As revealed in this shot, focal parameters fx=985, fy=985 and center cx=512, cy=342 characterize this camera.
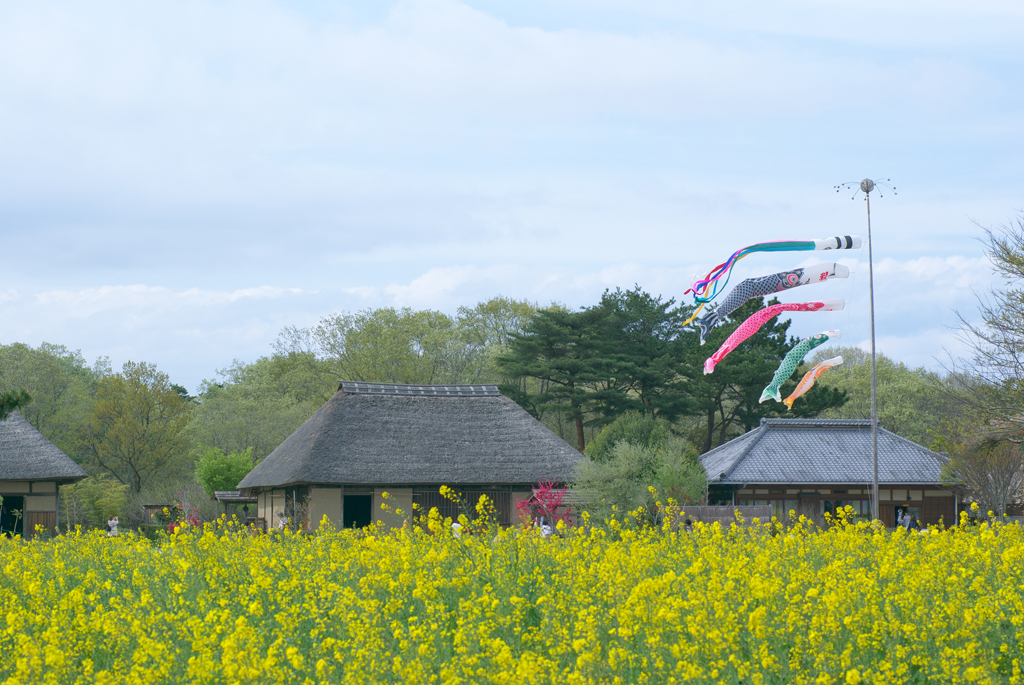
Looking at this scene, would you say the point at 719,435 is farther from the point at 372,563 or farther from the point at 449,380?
the point at 372,563

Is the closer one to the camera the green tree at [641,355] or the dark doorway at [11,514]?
the dark doorway at [11,514]

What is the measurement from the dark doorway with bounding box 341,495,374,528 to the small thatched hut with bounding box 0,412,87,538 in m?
7.98

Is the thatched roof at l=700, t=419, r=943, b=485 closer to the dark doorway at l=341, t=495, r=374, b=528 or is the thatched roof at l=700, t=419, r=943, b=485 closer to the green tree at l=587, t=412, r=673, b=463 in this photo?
the green tree at l=587, t=412, r=673, b=463

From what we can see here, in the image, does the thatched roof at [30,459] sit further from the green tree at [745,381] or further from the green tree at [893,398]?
the green tree at [893,398]

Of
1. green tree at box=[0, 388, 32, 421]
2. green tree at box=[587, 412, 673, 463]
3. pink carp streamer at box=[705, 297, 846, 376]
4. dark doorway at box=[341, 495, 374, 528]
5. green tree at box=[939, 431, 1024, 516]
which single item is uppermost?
pink carp streamer at box=[705, 297, 846, 376]

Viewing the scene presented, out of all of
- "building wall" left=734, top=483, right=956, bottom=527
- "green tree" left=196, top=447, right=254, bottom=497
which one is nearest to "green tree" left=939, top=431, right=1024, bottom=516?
"building wall" left=734, top=483, right=956, bottom=527

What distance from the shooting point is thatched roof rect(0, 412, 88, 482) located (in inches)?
1075

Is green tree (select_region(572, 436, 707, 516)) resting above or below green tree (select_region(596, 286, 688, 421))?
below

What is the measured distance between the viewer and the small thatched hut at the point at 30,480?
27.3 meters

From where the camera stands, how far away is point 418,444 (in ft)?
86.2

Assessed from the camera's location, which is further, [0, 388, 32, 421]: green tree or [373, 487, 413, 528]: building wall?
[373, 487, 413, 528]: building wall

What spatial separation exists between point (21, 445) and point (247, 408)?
15.7 metres

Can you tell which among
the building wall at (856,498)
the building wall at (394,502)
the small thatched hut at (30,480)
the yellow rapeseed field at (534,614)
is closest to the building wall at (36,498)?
the small thatched hut at (30,480)

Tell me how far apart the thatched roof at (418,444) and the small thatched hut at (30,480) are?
5.22 m
